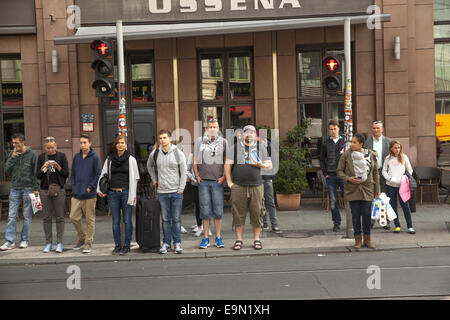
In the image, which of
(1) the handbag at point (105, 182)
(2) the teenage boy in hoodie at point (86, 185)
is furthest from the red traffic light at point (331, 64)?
(2) the teenage boy in hoodie at point (86, 185)

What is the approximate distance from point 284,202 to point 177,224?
4511 mm

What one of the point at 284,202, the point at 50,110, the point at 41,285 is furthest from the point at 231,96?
the point at 41,285

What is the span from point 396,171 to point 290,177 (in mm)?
3122

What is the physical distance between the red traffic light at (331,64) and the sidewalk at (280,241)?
2.96 m

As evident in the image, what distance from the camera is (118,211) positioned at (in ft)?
30.4

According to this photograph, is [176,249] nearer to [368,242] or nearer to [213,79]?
[368,242]

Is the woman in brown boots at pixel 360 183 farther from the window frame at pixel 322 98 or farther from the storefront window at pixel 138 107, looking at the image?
the storefront window at pixel 138 107

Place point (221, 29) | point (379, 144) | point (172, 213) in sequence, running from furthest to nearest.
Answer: point (221, 29), point (379, 144), point (172, 213)

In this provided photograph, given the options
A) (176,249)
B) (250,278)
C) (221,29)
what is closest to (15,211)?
(176,249)

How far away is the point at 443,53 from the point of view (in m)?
14.1

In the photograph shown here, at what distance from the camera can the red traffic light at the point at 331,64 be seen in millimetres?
9664
